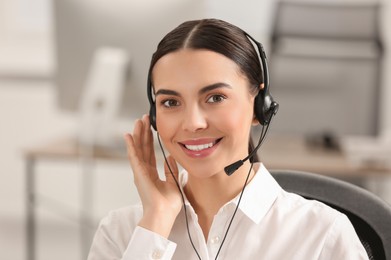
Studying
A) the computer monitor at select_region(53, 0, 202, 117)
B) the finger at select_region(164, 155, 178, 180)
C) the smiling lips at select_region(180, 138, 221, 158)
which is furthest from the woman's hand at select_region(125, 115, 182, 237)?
the computer monitor at select_region(53, 0, 202, 117)

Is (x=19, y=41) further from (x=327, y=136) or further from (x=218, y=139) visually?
(x=218, y=139)

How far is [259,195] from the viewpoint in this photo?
116cm

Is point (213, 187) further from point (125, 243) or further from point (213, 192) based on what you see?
point (125, 243)

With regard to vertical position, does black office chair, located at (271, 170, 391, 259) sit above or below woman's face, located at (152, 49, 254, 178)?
below

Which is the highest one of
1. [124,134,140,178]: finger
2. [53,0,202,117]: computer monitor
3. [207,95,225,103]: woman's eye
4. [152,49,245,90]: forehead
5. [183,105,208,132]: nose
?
[152,49,245,90]: forehead

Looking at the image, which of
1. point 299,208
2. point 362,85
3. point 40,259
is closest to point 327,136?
point 362,85

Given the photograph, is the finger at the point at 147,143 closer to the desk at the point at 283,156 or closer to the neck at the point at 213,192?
the neck at the point at 213,192

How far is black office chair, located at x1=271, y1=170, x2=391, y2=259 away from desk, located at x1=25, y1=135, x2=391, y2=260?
52.3 inches

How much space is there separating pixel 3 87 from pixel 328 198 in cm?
354

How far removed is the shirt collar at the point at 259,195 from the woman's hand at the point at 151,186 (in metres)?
0.04

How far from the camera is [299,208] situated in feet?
3.76

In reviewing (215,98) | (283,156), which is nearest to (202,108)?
(215,98)

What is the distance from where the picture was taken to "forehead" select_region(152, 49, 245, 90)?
3.50 ft

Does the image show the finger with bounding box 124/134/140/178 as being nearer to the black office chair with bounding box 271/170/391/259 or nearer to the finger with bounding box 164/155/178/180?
the finger with bounding box 164/155/178/180
